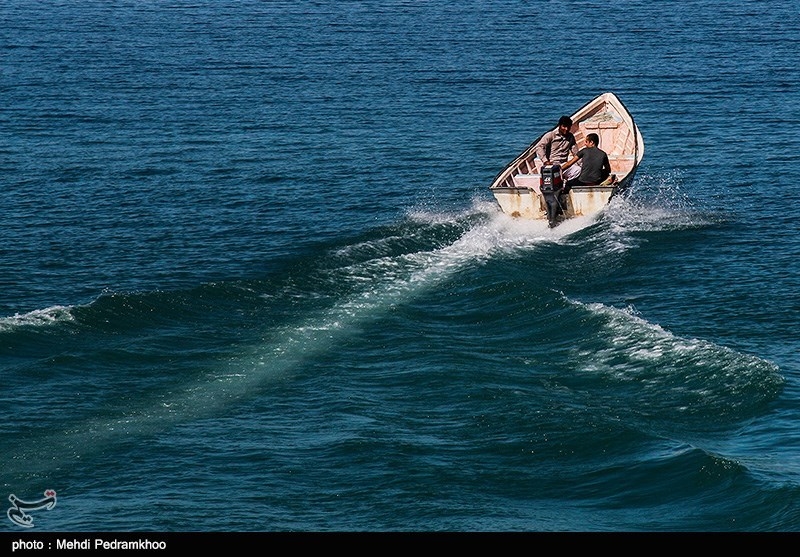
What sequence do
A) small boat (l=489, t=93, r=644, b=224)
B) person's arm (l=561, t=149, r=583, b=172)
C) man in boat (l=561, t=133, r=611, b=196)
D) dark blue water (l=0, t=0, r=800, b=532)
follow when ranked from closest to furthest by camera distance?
dark blue water (l=0, t=0, r=800, b=532) < small boat (l=489, t=93, r=644, b=224) < man in boat (l=561, t=133, r=611, b=196) < person's arm (l=561, t=149, r=583, b=172)

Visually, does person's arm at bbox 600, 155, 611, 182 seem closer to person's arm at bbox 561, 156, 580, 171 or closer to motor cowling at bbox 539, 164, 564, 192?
person's arm at bbox 561, 156, 580, 171

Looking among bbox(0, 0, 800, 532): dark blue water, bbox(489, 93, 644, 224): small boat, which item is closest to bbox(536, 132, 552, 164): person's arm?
bbox(489, 93, 644, 224): small boat

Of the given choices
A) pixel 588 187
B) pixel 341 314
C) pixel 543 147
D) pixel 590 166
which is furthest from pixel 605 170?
pixel 341 314

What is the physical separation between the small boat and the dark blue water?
0.62m

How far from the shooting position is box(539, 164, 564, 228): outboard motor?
113ft

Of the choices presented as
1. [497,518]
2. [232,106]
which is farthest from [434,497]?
[232,106]

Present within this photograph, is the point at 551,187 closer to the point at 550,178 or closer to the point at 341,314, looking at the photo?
the point at 550,178

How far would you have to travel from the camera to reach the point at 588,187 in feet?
116

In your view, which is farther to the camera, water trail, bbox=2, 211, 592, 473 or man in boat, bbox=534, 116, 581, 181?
man in boat, bbox=534, 116, 581, 181

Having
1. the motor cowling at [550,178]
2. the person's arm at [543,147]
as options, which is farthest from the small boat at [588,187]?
the motor cowling at [550,178]

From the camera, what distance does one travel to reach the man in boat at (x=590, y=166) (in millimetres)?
35781

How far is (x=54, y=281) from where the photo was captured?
32344mm

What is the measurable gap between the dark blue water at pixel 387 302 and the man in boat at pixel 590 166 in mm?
1204

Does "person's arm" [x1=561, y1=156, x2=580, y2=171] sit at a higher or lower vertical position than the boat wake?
higher
